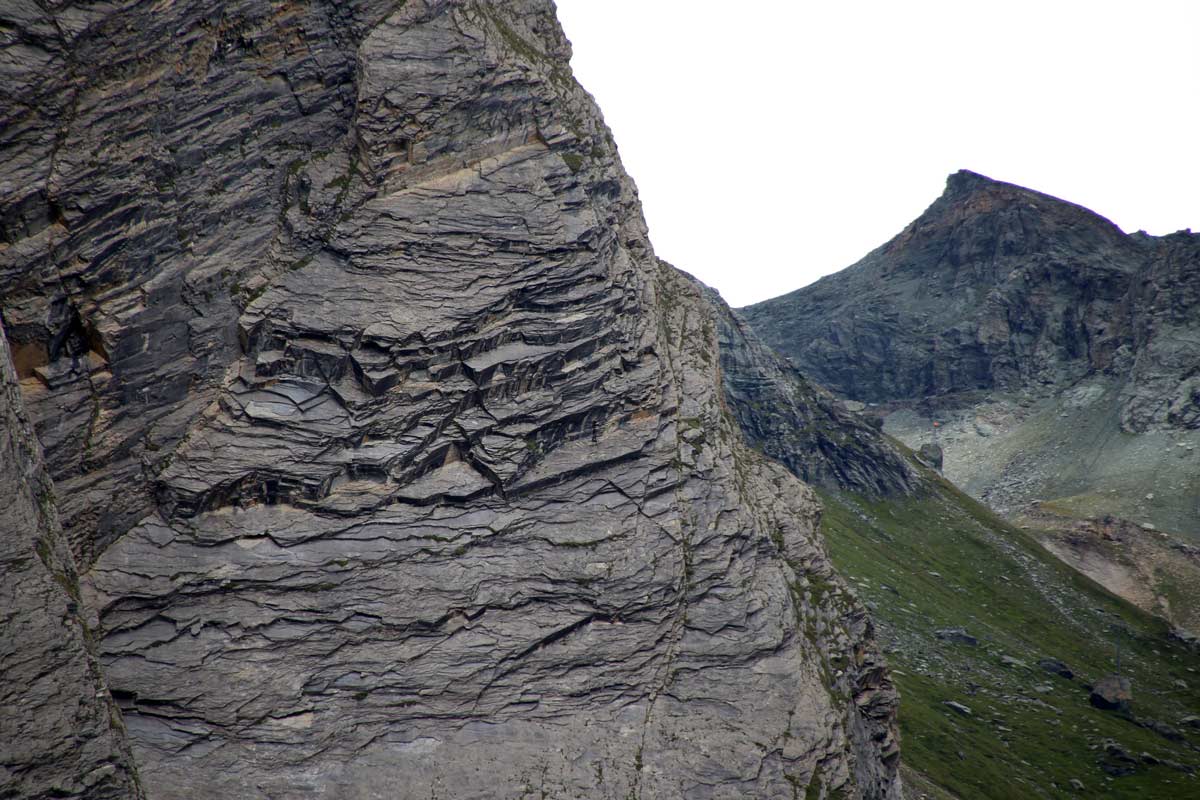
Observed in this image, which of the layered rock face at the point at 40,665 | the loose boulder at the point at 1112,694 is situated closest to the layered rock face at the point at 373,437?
the layered rock face at the point at 40,665

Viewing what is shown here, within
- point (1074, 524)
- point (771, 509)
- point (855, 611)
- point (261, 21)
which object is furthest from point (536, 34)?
point (1074, 524)

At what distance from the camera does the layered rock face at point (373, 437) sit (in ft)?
109

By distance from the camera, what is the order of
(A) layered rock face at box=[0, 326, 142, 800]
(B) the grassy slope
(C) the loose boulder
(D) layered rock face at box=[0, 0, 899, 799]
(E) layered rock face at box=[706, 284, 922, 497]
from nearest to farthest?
(A) layered rock face at box=[0, 326, 142, 800] < (D) layered rock face at box=[0, 0, 899, 799] < (B) the grassy slope < (C) the loose boulder < (E) layered rock face at box=[706, 284, 922, 497]

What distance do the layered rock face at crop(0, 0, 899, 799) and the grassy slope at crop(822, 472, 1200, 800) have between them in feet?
155

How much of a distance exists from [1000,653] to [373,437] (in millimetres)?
103923

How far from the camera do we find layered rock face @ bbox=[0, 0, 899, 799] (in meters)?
33.1

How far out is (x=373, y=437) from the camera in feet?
126

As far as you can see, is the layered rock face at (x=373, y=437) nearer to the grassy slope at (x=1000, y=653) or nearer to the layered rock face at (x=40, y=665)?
the layered rock face at (x=40, y=665)

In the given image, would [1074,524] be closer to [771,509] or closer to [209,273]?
[771,509]

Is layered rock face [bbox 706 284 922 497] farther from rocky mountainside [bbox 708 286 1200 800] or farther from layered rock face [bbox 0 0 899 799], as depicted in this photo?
layered rock face [bbox 0 0 899 799]

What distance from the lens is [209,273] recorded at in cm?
3688

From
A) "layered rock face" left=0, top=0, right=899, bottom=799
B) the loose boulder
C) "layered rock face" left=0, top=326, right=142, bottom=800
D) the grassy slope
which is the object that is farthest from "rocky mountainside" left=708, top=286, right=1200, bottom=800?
"layered rock face" left=0, top=326, right=142, bottom=800

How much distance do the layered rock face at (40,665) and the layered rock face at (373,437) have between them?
14.4ft

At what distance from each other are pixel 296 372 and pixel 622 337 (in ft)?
60.1
